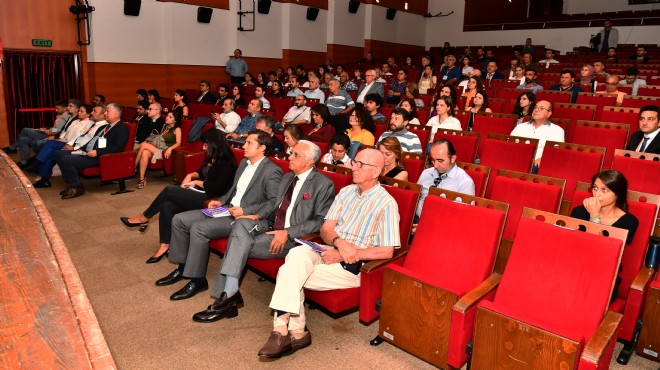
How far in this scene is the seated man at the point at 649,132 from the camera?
3.62 meters

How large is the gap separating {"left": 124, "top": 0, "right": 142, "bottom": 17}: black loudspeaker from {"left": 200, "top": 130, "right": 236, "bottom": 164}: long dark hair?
594 cm

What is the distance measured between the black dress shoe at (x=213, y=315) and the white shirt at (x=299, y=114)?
3602mm

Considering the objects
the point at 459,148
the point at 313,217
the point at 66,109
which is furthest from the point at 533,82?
the point at 66,109

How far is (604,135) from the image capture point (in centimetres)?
400

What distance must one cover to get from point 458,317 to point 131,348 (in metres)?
1.57

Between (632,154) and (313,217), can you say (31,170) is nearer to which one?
(313,217)

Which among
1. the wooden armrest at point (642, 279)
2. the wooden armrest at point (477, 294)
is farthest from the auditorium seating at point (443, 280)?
the wooden armrest at point (642, 279)

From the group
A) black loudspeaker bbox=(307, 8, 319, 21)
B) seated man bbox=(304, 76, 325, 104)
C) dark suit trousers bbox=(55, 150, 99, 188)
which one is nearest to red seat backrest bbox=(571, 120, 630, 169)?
seated man bbox=(304, 76, 325, 104)

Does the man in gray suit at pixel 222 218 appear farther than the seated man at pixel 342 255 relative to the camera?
Yes

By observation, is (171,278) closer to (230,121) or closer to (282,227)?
(282,227)

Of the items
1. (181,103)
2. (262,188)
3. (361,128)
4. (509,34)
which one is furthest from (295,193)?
(509,34)

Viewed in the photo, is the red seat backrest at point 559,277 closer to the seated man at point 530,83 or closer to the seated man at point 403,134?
the seated man at point 403,134

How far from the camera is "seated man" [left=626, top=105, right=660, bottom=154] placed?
3623mm

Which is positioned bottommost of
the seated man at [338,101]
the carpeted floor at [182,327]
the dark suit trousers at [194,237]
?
the carpeted floor at [182,327]
